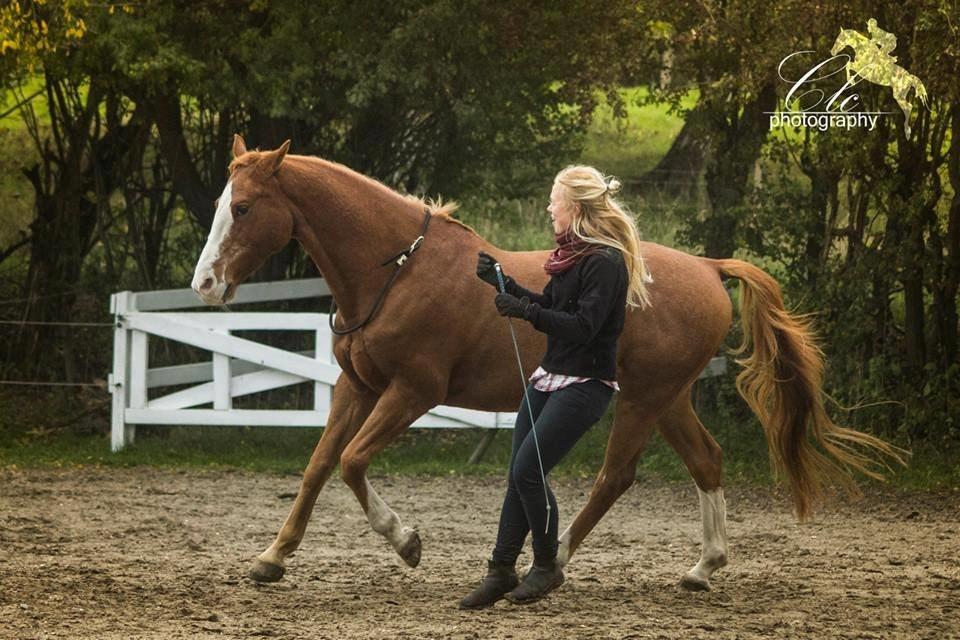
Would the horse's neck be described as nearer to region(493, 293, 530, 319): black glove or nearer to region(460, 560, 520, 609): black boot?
region(493, 293, 530, 319): black glove

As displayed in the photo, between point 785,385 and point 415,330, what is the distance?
2.04m

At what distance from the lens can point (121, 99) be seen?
13.0m

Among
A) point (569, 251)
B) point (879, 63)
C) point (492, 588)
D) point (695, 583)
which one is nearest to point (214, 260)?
point (569, 251)

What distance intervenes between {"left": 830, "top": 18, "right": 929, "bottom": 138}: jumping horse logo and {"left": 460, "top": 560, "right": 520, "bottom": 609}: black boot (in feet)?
18.5

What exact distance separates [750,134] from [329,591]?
280 inches

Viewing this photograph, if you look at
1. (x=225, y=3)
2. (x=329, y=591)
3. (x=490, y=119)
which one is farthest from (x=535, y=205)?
(x=329, y=591)

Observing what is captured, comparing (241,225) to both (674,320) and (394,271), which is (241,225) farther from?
(674,320)

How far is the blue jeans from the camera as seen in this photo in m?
5.37

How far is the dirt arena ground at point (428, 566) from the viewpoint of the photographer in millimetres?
5273

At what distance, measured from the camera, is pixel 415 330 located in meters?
6.24

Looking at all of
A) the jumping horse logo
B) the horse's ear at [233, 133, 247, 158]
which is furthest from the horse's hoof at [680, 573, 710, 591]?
the jumping horse logo

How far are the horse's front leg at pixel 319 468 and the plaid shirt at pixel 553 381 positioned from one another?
120cm

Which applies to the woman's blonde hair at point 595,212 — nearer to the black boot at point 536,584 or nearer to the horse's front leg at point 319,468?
the black boot at point 536,584

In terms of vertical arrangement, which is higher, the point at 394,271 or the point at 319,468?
the point at 394,271
